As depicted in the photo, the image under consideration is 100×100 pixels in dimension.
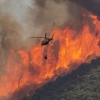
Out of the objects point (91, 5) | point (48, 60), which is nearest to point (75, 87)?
point (48, 60)

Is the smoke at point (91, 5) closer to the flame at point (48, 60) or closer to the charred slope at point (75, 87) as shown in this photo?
the flame at point (48, 60)

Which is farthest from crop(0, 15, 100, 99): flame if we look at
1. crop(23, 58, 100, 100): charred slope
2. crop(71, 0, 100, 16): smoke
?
crop(23, 58, 100, 100): charred slope

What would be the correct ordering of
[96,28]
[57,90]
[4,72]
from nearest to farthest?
1. [4,72]
2. [96,28]
3. [57,90]

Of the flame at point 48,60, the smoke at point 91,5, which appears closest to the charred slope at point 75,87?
the flame at point 48,60

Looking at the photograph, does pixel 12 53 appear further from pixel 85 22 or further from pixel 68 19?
pixel 85 22

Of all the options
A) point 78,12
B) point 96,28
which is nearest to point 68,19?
point 78,12

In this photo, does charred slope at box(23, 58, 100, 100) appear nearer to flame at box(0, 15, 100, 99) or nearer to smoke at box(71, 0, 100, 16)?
flame at box(0, 15, 100, 99)
